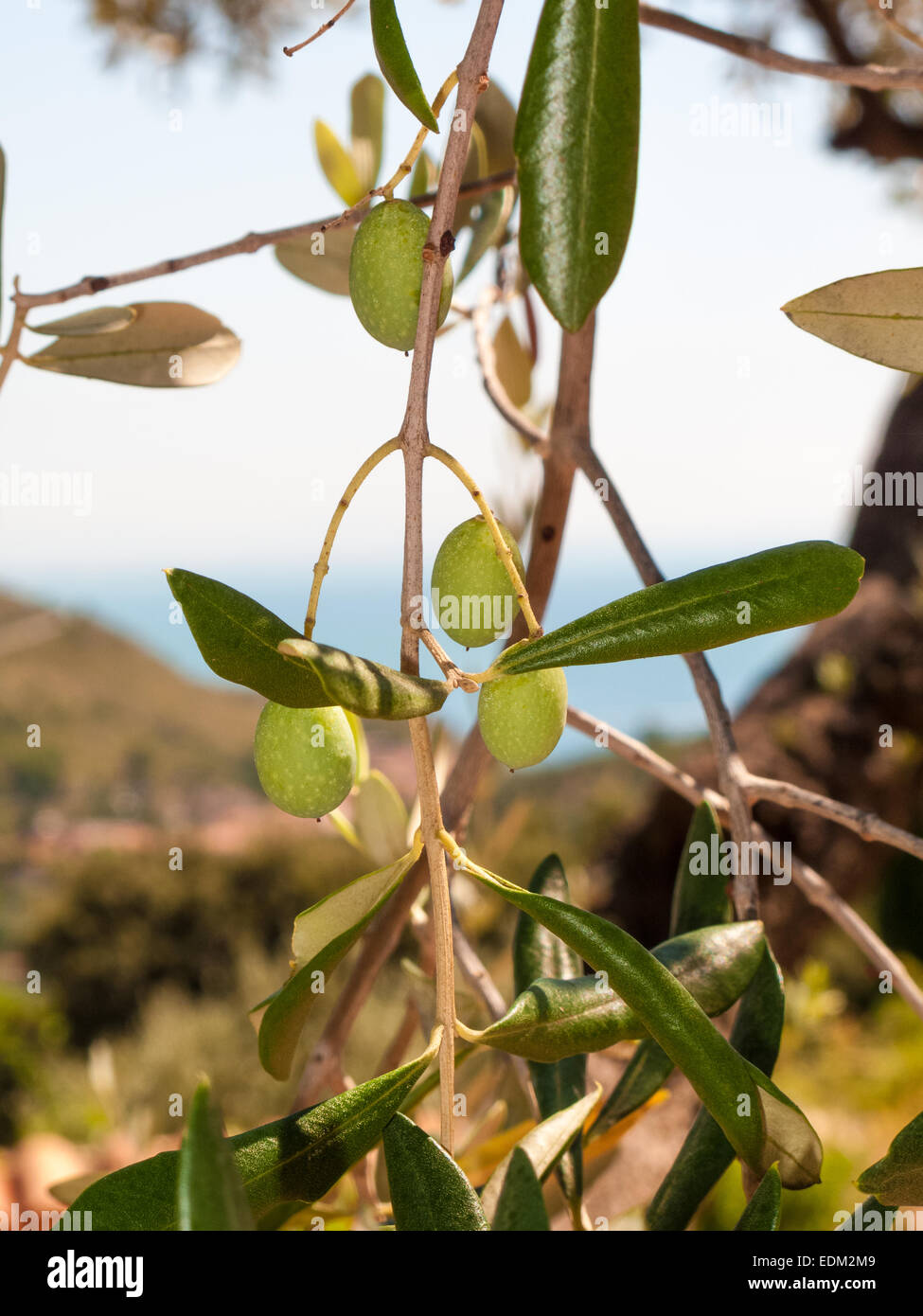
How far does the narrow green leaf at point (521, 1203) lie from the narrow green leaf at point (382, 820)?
381 millimetres

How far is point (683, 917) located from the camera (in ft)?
1.66

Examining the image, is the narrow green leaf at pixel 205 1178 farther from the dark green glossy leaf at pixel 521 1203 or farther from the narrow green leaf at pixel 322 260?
the narrow green leaf at pixel 322 260

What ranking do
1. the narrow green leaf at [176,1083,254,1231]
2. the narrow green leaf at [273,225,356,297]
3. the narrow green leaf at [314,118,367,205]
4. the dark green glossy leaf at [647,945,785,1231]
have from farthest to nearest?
1. the narrow green leaf at [314,118,367,205]
2. the narrow green leaf at [273,225,356,297]
3. the dark green glossy leaf at [647,945,785,1231]
4. the narrow green leaf at [176,1083,254,1231]

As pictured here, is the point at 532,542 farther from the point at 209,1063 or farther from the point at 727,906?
the point at 209,1063

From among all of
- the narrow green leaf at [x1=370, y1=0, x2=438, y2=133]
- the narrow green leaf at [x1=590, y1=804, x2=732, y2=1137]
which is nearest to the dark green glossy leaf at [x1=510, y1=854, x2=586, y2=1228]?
the narrow green leaf at [x1=590, y1=804, x2=732, y2=1137]

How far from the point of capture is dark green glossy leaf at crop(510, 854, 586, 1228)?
46 cm

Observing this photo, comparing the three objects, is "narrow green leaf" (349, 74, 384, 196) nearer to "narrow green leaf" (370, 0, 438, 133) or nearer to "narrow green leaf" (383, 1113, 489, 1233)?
"narrow green leaf" (370, 0, 438, 133)

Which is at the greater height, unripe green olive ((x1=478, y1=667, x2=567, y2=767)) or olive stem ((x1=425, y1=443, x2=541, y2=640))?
olive stem ((x1=425, y1=443, x2=541, y2=640))

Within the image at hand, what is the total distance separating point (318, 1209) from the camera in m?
0.66

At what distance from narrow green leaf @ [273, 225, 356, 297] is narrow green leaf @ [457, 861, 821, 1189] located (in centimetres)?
41

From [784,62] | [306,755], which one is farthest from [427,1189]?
[784,62]

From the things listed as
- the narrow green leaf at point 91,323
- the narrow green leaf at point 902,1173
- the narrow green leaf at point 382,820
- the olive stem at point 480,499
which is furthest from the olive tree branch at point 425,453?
the narrow green leaf at point 382,820

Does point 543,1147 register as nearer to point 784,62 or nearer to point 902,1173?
point 902,1173
